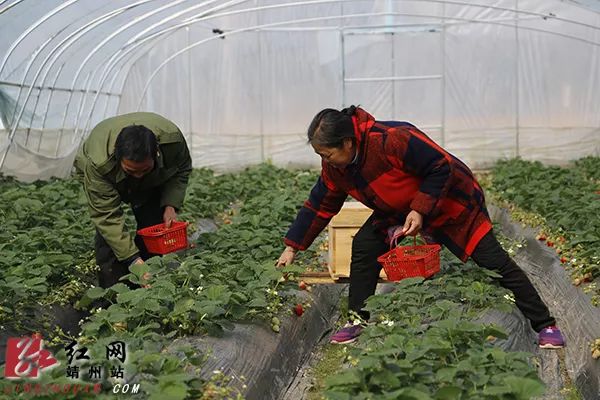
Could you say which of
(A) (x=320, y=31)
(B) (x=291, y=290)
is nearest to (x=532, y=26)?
(A) (x=320, y=31)

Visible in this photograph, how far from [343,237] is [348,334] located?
1188mm

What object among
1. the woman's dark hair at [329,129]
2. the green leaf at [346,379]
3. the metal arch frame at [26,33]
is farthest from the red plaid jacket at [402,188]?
the metal arch frame at [26,33]

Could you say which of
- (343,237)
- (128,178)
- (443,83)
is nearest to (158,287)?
(128,178)

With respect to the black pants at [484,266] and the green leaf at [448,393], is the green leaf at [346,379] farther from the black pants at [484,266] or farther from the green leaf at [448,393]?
the black pants at [484,266]

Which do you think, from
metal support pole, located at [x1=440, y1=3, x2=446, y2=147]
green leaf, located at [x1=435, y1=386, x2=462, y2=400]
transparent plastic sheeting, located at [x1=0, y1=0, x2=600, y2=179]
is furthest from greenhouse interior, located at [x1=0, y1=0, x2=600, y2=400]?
metal support pole, located at [x1=440, y1=3, x2=446, y2=147]

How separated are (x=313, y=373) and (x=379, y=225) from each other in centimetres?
86

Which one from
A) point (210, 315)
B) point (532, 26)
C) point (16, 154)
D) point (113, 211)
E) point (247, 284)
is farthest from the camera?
point (532, 26)

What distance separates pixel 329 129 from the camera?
4.34 metres

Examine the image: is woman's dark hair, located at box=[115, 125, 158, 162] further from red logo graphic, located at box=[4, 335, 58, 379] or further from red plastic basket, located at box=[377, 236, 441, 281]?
red logo graphic, located at box=[4, 335, 58, 379]

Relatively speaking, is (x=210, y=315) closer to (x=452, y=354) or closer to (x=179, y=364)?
(x=179, y=364)

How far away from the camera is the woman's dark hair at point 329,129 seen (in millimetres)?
4344

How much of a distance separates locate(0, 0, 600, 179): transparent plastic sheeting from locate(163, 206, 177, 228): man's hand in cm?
880

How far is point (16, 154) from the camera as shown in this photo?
10.9 meters

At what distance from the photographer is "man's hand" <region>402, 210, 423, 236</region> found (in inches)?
177
